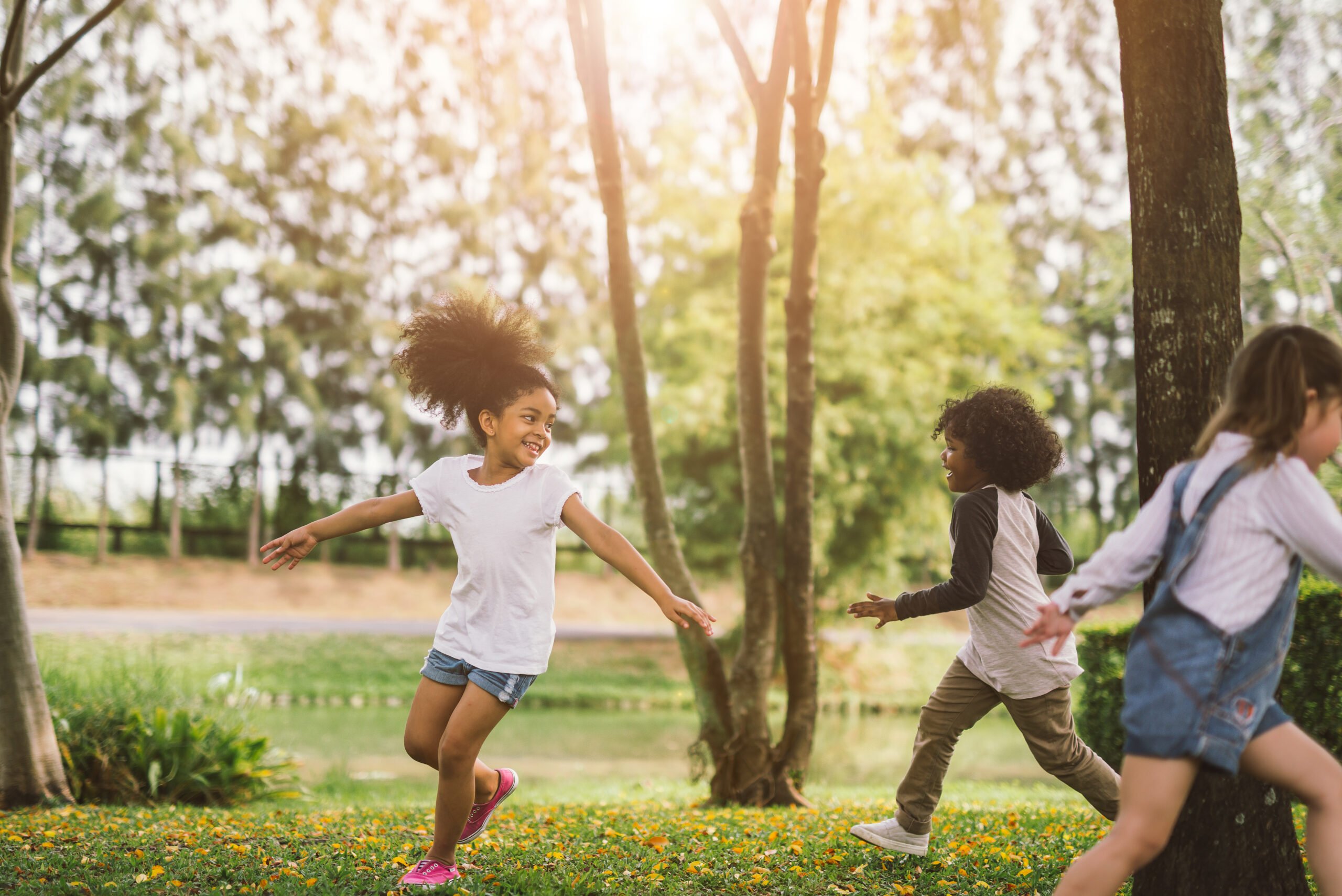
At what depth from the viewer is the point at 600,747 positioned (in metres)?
13.0

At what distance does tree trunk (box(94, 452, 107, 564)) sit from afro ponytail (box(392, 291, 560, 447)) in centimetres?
2226

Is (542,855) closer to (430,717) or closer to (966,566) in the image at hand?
(430,717)

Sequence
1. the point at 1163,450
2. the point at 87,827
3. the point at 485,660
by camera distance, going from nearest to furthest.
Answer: the point at 1163,450 < the point at 485,660 < the point at 87,827

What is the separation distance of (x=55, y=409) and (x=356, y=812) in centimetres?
2157

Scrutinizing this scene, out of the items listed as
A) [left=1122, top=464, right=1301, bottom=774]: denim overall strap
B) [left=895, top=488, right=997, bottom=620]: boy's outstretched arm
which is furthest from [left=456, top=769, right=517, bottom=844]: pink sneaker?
[left=1122, top=464, right=1301, bottom=774]: denim overall strap

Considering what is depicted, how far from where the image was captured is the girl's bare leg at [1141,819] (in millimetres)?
2584

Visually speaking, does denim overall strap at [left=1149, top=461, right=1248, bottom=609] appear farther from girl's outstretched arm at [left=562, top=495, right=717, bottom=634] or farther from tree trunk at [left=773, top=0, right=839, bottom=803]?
tree trunk at [left=773, top=0, right=839, bottom=803]

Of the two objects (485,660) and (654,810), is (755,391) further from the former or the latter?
(485,660)

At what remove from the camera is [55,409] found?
24031 millimetres

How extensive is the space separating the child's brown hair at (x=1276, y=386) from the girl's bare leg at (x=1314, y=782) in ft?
2.33

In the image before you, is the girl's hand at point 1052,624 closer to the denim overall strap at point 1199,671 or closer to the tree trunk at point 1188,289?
the denim overall strap at point 1199,671

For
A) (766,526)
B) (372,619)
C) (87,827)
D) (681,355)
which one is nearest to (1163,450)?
(766,526)

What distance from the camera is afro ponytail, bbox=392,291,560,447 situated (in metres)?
4.01

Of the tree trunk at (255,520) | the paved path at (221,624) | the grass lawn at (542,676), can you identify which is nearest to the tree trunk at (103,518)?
the paved path at (221,624)
